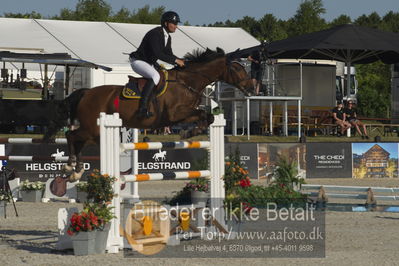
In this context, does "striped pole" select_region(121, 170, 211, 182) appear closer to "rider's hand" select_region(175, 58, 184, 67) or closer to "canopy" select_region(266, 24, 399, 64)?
"rider's hand" select_region(175, 58, 184, 67)

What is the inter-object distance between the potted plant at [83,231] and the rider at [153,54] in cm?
190

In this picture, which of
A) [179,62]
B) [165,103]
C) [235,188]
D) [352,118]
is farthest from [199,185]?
[352,118]

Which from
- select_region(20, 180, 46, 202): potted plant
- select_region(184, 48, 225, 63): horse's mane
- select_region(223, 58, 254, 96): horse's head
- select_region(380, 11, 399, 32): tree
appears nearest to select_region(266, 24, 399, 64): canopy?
select_region(20, 180, 46, 202): potted plant

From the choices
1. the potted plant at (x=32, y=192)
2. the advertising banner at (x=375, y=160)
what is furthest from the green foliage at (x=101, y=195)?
the advertising banner at (x=375, y=160)

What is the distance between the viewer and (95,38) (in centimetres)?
3344

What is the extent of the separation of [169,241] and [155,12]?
6011 cm

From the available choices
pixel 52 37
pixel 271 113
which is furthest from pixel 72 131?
pixel 52 37

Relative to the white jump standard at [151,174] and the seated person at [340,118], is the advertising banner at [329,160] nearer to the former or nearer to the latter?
the seated person at [340,118]

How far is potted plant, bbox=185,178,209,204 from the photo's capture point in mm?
11617

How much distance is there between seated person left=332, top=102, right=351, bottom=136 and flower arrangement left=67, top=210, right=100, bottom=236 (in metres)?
18.3

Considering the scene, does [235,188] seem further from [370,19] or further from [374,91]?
[370,19]

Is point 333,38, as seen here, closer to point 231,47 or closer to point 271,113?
point 271,113

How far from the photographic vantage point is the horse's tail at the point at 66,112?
38.5 feet

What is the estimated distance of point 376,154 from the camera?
23.8 m
